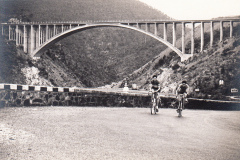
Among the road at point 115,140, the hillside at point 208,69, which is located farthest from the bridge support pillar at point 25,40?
the road at point 115,140

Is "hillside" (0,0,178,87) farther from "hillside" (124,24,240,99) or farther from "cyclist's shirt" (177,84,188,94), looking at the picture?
"cyclist's shirt" (177,84,188,94)

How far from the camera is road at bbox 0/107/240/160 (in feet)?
26.6

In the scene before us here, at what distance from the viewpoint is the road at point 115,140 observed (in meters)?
8.10

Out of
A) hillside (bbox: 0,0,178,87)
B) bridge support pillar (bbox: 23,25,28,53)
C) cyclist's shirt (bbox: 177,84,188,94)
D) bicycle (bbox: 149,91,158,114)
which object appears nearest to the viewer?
cyclist's shirt (bbox: 177,84,188,94)

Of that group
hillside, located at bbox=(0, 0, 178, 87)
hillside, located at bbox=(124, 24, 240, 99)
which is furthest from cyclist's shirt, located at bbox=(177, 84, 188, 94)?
hillside, located at bbox=(0, 0, 178, 87)

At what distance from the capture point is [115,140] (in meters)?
9.97

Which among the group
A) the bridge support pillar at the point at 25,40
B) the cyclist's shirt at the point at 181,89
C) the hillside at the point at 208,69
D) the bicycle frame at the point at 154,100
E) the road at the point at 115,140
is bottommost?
the road at the point at 115,140

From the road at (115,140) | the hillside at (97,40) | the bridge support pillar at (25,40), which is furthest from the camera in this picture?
the hillside at (97,40)

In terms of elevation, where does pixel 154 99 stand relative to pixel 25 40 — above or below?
below

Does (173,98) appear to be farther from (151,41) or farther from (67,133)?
(151,41)

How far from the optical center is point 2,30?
7925cm

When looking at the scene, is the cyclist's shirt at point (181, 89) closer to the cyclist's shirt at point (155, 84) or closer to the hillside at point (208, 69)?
the cyclist's shirt at point (155, 84)

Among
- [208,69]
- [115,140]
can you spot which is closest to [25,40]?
[208,69]

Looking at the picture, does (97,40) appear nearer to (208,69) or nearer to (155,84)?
(208,69)
